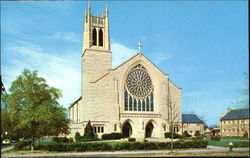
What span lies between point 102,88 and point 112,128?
7.74 m

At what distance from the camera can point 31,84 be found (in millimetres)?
30078

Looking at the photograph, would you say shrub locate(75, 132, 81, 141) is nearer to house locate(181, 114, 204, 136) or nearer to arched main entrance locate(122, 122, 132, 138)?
arched main entrance locate(122, 122, 132, 138)

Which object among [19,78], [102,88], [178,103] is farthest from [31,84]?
[178,103]

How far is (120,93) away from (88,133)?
33.6 ft

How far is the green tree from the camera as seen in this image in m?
28.4

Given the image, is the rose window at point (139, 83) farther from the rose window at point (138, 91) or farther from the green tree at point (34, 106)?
the green tree at point (34, 106)

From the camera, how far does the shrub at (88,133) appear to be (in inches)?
1848

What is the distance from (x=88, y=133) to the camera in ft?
154

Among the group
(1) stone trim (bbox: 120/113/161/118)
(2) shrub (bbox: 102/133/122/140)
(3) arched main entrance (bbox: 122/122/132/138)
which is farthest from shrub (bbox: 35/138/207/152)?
(3) arched main entrance (bbox: 122/122/132/138)

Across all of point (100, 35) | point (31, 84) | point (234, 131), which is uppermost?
point (100, 35)

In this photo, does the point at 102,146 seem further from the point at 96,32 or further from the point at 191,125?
the point at 191,125

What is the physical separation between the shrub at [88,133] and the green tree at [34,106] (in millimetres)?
14871

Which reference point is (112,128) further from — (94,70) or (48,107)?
(48,107)

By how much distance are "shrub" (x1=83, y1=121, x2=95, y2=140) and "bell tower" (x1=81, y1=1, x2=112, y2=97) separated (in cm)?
781
